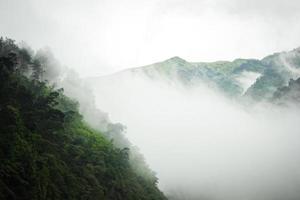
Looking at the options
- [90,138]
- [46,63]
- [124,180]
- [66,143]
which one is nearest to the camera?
[66,143]

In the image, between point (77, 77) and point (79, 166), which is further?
point (77, 77)

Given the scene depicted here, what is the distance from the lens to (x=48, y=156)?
5519cm

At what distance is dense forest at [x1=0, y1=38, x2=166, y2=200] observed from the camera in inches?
1812

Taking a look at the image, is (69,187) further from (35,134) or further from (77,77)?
(77,77)

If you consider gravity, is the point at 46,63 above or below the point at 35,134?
above

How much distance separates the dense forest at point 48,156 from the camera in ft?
151

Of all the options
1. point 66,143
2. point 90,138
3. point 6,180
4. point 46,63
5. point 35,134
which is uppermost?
point 46,63

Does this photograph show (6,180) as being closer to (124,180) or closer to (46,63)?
(124,180)

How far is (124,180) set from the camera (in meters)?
81.6

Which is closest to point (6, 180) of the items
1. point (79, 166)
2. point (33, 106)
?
point (79, 166)

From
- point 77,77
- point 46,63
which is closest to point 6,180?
point 46,63

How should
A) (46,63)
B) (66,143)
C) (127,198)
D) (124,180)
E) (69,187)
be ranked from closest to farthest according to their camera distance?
(69,187) → (66,143) → (127,198) → (124,180) → (46,63)

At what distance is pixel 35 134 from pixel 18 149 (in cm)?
989

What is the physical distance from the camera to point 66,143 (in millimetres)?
70688
